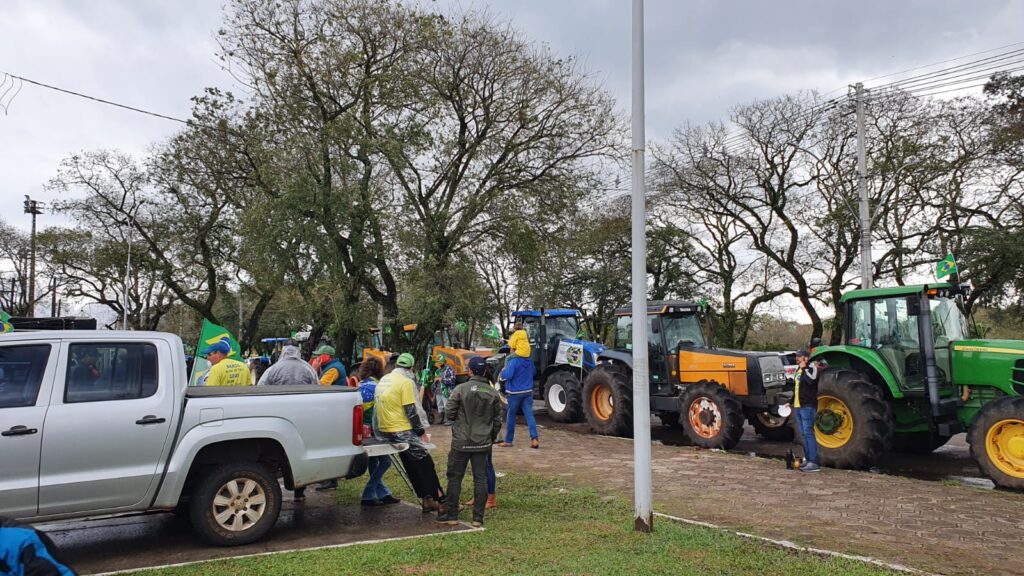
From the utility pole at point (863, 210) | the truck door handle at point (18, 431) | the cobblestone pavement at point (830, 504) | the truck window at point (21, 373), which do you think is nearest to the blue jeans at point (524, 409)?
the cobblestone pavement at point (830, 504)

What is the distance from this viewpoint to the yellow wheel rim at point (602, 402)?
13.7 metres

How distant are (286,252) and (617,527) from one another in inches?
565

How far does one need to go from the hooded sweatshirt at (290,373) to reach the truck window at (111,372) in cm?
280

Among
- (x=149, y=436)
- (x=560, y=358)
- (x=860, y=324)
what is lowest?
(x=149, y=436)

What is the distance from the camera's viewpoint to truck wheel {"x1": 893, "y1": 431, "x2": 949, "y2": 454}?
11070 mm

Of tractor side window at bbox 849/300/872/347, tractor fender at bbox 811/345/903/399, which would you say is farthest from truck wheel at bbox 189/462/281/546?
tractor side window at bbox 849/300/872/347

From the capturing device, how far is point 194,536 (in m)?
6.54

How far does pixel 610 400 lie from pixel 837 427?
4504 millimetres

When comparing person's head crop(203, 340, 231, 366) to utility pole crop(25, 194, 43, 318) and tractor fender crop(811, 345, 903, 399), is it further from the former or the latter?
utility pole crop(25, 194, 43, 318)

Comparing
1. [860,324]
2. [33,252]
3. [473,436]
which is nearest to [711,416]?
[860,324]

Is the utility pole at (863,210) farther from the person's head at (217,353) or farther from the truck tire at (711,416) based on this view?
the person's head at (217,353)

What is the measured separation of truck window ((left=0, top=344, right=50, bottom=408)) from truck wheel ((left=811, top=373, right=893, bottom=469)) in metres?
8.99

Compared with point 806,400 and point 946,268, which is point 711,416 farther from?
point 946,268

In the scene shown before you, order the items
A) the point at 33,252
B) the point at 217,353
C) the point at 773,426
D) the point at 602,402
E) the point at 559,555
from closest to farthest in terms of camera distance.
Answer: the point at 559,555
the point at 217,353
the point at 773,426
the point at 602,402
the point at 33,252
